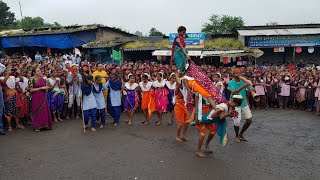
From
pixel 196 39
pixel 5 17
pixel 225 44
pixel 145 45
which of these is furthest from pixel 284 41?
pixel 5 17

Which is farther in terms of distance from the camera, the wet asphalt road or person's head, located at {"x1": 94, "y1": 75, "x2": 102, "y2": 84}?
person's head, located at {"x1": 94, "y1": 75, "x2": 102, "y2": 84}

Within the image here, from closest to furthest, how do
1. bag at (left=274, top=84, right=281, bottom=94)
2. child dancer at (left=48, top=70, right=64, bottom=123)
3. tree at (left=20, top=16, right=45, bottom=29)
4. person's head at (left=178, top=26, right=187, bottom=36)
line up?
person's head at (left=178, top=26, right=187, bottom=36), child dancer at (left=48, top=70, right=64, bottom=123), bag at (left=274, top=84, right=281, bottom=94), tree at (left=20, top=16, right=45, bottom=29)

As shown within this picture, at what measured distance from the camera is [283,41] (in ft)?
70.7

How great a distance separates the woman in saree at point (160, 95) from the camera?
9.31m

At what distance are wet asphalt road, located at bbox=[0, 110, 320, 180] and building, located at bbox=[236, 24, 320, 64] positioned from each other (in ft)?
45.3

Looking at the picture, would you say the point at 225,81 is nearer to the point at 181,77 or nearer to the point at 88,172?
the point at 181,77

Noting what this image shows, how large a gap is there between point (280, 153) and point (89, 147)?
4.13m

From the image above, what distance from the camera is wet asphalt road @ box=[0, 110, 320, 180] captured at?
5.46 m

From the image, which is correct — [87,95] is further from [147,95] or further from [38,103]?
[147,95]

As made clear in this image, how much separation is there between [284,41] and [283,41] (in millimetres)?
A: 69

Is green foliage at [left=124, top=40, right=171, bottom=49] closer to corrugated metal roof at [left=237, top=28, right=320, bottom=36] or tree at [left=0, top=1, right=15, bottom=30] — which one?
corrugated metal roof at [left=237, top=28, right=320, bottom=36]

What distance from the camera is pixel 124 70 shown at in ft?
37.0

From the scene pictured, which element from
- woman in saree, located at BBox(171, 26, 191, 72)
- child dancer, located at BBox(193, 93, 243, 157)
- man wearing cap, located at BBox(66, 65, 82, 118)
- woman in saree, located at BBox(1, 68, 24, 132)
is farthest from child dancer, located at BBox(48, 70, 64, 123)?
child dancer, located at BBox(193, 93, 243, 157)

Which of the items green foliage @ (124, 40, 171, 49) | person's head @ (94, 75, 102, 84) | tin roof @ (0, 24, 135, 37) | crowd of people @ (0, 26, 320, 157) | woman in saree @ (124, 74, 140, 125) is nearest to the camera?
crowd of people @ (0, 26, 320, 157)
